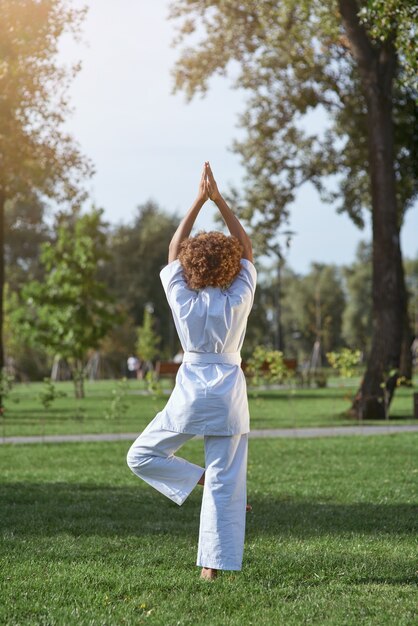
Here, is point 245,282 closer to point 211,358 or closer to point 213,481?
point 211,358

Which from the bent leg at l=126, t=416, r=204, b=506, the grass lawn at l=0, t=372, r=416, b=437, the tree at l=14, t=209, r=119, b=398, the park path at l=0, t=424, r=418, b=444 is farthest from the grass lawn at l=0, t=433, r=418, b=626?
the tree at l=14, t=209, r=119, b=398

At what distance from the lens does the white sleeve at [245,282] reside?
6.01 metres

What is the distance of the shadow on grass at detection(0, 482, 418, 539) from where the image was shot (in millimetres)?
7805

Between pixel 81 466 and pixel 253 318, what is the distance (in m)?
59.1

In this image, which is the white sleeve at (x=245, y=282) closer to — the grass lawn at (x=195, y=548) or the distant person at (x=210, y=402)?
the distant person at (x=210, y=402)

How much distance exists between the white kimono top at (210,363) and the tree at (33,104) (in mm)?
11027

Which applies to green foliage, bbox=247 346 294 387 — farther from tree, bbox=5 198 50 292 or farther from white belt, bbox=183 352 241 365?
tree, bbox=5 198 50 292

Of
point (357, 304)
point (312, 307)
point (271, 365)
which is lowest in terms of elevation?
point (271, 365)

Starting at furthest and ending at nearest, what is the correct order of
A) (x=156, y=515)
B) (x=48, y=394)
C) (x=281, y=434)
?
(x=48, y=394), (x=281, y=434), (x=156, y=515)

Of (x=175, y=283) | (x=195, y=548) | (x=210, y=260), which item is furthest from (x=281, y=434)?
(x=210, y=260)

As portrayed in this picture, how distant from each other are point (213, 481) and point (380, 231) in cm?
1643

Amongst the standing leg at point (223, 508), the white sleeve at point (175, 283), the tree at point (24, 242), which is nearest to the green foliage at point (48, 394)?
the white sleeve at point (175, 283)

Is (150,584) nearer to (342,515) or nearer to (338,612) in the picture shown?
(338,612)

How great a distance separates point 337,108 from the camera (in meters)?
32.6
